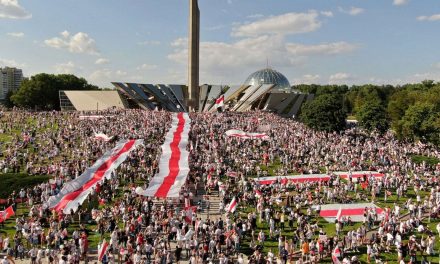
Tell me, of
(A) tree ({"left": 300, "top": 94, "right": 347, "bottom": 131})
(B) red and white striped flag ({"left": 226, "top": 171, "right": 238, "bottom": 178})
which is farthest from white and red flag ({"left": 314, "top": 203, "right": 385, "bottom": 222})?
(A) tree ({"left": 300, "top": 94, "right": 347, "bottom": 131})

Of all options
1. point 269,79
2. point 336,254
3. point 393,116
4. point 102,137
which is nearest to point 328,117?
point 393,116

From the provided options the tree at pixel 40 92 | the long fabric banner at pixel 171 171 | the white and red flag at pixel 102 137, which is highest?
the tree at pixel 40 92

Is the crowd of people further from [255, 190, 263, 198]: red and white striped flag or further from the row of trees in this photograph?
the row of trees

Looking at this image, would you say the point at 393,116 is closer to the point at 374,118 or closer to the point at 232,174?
the point at 374,118

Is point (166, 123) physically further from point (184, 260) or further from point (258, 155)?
point (184, 260)

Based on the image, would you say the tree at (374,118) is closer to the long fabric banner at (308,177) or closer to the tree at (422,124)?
the tree at (422,124)

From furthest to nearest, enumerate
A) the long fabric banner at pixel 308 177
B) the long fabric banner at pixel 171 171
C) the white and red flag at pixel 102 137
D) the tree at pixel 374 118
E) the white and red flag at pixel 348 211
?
the tree at pixel 374 118, the white and red flag at pixel 102 137, the long fabric banner at pixel 308 177, the white and red flag at pixel 348 211, the long fabric banner at pixel 171 171

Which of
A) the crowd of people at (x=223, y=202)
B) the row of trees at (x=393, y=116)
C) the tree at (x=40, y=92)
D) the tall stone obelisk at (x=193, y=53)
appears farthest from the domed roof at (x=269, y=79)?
the crowd of people at (x=223, y=202)
